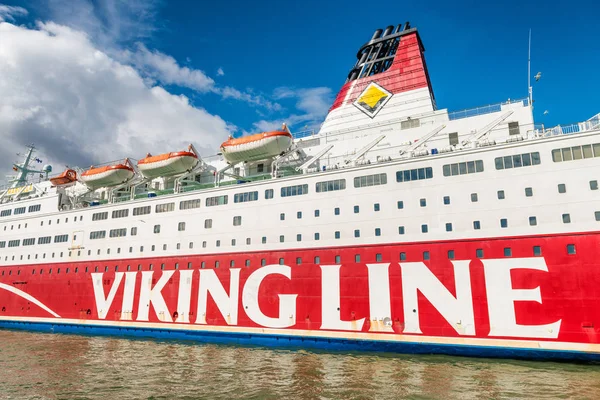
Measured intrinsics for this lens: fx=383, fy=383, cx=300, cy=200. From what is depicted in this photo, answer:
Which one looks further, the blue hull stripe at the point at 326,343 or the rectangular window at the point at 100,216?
the rectangular window at the point at 100,216

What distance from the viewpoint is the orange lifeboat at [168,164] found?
25578mm

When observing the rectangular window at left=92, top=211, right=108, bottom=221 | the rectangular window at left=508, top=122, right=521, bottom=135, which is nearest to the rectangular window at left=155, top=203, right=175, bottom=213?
the rectangular window at left=92, top=211, right=108, bottom=221

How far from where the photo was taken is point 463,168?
17.5 meters

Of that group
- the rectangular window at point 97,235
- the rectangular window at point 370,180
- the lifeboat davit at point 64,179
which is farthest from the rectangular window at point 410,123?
the lifeboat davit at point 64,179

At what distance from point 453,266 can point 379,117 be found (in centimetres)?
1073

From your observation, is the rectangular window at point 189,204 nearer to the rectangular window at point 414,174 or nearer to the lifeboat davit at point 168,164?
the lifeboat davit at point 168,164

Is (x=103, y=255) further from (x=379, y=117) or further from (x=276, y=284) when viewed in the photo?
(x=379, y=117)

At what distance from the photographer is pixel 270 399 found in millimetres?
11062

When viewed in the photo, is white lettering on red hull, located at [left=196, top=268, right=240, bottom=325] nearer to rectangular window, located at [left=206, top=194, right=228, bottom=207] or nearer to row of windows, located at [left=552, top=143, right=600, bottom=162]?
rectangular window, located at [left=206, top=194, right=228, bottom=207]

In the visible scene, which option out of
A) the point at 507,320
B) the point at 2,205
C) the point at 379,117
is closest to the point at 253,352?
the point at 507,320

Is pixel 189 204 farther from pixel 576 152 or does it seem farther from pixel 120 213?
pixel 576 152

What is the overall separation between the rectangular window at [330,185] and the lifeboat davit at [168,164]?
32.8 ft

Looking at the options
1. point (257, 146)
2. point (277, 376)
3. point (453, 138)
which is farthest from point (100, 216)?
point (453, 138)

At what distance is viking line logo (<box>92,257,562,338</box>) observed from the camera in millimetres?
15234
